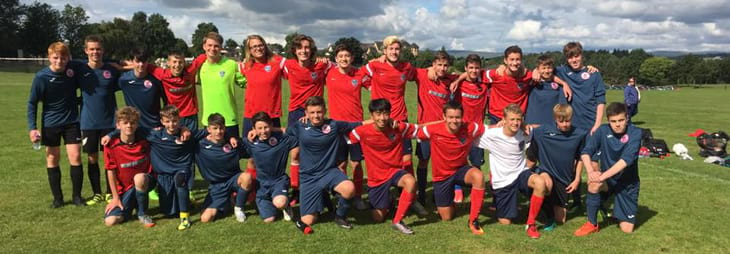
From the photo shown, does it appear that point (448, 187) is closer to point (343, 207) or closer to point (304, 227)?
point (343, 207)

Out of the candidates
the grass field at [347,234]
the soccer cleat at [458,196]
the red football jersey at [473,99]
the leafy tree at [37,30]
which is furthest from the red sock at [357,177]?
Answer: the leafy tree at [37,30]

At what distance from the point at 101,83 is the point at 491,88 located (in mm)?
4900

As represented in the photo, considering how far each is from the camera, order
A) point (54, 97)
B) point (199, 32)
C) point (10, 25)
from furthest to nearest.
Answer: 1. point (199, 32)
2. point (10, 25)
3. point (54, 97)

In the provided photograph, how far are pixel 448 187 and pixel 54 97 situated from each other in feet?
15.5

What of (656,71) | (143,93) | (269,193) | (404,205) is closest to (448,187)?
(404,205)

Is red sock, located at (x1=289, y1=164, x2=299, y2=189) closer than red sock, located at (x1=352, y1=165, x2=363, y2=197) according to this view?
No

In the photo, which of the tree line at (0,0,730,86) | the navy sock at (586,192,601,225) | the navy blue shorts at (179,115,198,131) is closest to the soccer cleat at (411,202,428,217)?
the navy sock at (586,192,601,225)

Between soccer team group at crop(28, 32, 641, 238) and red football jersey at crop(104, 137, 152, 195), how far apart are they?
12 mm

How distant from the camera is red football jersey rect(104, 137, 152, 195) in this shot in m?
4.80

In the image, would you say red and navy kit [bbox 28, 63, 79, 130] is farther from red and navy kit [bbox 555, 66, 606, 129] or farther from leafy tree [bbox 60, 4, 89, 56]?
leafy tree [bbox 60, 4, 89, 56]

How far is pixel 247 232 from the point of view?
443 cm

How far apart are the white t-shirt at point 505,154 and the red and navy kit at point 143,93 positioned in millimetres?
4036

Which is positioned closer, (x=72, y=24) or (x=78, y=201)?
(x=78, y=201)

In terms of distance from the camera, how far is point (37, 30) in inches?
2579
